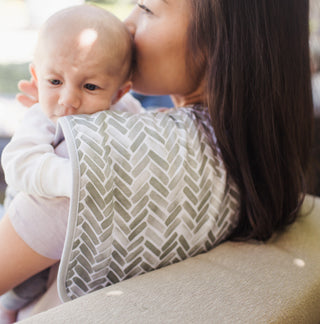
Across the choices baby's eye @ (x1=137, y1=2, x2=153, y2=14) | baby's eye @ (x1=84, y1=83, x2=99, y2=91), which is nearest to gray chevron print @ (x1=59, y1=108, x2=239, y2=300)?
baby's eye @ (x1=84, y1=83, x2=99, y2=91)

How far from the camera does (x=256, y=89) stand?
3.06ft

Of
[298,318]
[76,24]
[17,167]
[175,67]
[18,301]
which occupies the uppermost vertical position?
[76,24]

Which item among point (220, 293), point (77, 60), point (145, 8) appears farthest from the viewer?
point (145, 8)

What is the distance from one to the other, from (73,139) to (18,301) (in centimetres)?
49

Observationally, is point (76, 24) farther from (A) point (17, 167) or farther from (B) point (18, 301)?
(B) point (18, 301)

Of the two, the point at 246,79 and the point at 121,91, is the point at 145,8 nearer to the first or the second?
the point at 121,91

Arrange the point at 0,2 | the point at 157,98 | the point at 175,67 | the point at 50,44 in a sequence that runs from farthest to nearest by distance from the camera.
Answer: the point at 0,2 < the point at 157,98 < the point at 175,67 < the point at 50,44

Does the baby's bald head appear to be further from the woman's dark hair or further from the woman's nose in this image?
the woman's dark hair

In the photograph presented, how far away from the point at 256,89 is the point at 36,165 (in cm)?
54

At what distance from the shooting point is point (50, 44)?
894 mm

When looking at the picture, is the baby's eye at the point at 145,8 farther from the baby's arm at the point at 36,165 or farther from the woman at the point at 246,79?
the baby's arm at the point at 36,165

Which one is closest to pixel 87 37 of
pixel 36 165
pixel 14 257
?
pixel 36 165

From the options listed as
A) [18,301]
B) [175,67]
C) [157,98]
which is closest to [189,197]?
[175,67]

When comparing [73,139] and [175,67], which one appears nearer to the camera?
[73,139]
